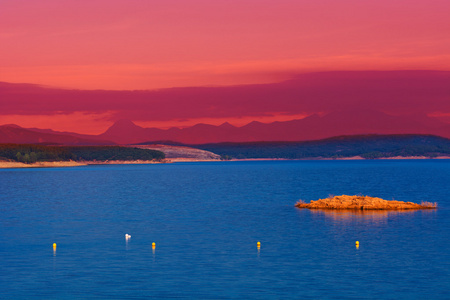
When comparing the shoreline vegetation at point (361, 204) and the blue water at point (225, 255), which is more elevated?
the shoreline vegetation at point (361, 204)

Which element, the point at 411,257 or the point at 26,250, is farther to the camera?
the point at 26,250

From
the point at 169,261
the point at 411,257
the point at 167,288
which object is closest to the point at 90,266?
the point at 169,261

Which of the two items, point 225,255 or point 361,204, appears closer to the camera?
point 225,255

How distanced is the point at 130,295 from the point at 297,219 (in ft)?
130

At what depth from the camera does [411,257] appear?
47.9 meters

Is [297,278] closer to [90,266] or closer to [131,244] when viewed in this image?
[90,266]

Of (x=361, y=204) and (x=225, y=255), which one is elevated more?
(x=361, y=204)

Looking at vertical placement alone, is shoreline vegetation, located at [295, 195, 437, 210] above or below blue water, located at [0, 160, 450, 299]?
above

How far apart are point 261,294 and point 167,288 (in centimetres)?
557

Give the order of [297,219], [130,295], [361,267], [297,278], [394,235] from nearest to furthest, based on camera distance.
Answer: [130,295] < [297,278] < [361,267] < [394,235] < [297,219]

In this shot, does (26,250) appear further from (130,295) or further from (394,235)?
(394,235)

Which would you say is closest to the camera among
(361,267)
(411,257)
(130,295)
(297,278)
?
(130,295)

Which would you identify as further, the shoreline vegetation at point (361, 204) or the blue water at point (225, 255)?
the shoreline vegetation at point (361, 204)

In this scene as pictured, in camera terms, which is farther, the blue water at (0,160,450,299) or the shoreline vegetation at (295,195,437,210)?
the shoreline vegetation at (295,195,437,210)
